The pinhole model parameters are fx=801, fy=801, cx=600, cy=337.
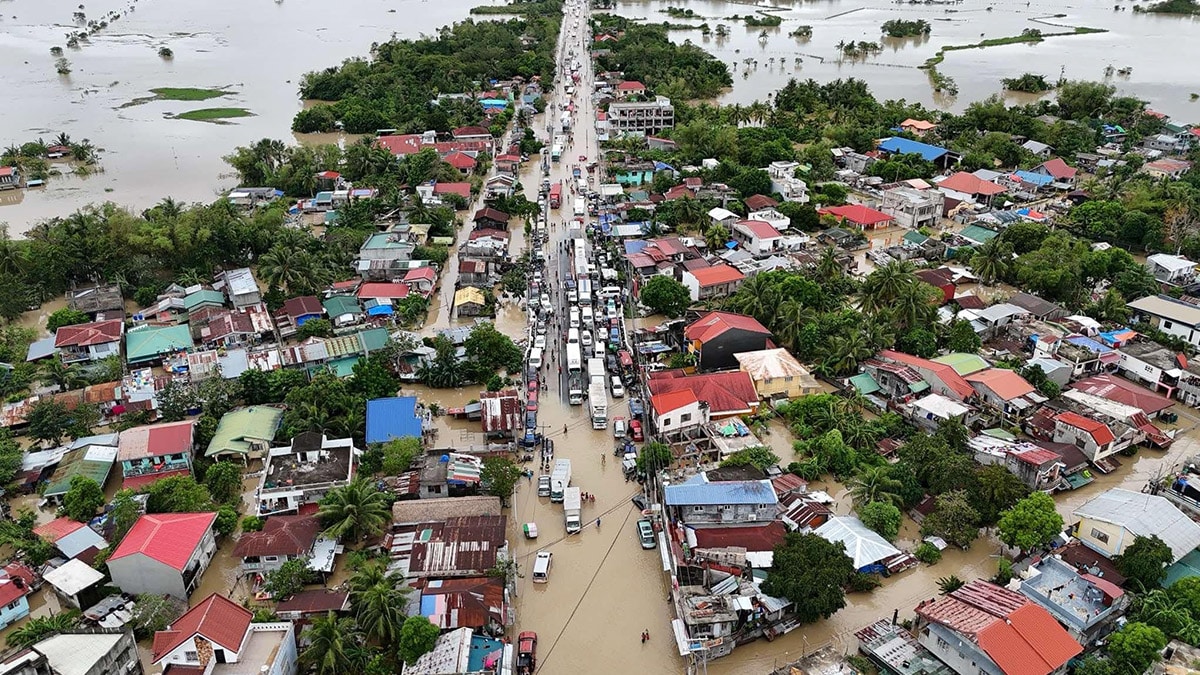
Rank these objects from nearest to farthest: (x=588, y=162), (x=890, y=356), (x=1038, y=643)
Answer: (x=1038, y=643) → (x=890, y=356) → (x=588, y=162)

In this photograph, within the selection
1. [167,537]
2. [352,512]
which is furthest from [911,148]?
[167,537]

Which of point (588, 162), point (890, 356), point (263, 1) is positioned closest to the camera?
point (890, 356)

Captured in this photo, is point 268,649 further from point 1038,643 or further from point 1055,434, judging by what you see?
point 1055,434

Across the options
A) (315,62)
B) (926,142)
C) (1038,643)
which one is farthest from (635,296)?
(315,62)

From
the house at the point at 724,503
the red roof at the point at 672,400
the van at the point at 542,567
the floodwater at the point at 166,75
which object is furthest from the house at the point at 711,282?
the floodwater at the point at 166,75

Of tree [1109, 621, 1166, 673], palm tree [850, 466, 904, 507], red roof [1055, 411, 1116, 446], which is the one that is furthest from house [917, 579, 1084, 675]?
red roof [1055, 411, 1116, 446]

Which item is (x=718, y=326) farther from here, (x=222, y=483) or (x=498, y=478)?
(x=222, y=483)

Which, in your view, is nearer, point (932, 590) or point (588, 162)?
point (932, 590)
